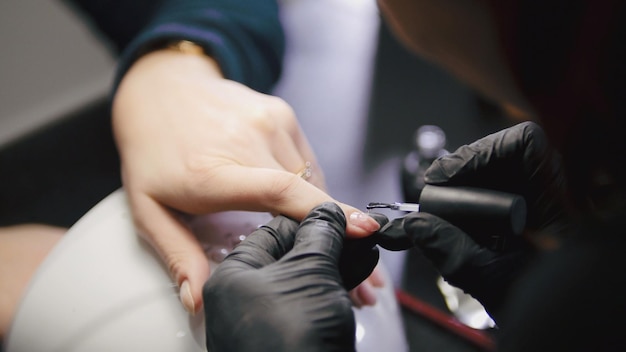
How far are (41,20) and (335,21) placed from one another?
0.36 meters

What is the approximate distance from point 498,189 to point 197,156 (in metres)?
0.26

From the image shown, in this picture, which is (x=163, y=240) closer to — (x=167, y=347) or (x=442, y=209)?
(x=167, y=347)

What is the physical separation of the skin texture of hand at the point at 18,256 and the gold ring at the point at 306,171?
0.27m

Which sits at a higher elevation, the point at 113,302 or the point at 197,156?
the point at 197,156


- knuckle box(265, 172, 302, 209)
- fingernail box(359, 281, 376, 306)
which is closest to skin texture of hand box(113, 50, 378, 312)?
knuckle box(265, 172, 302, 209)

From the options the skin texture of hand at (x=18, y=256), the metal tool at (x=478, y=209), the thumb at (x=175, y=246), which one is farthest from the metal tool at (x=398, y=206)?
the skin texture of hand at (x=18, y=256)

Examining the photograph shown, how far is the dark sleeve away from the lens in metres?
0.60

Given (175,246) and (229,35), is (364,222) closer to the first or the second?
(175,246)

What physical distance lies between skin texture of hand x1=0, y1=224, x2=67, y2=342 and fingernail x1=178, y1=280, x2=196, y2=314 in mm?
199

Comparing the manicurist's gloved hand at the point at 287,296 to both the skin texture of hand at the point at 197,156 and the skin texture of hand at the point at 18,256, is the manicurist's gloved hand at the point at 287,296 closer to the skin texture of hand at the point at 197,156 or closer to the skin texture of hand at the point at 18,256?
the skin texture of hand at the point at 197,156

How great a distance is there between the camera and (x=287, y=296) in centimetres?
36

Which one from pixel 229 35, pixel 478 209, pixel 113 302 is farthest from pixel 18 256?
pixel 478 209

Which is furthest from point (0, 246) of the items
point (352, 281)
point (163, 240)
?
point (352, 281)

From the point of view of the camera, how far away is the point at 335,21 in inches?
24.2
